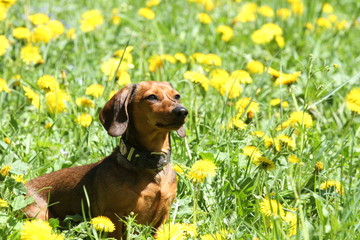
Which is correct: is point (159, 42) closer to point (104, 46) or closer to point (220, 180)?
point (104, 46)

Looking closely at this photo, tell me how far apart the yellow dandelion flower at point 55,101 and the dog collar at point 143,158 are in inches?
46.6

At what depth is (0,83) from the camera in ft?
12.4

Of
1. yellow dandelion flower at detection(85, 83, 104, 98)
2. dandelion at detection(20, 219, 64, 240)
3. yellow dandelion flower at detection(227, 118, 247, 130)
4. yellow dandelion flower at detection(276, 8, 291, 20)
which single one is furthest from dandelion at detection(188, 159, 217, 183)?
yellow dandelion flower at detection(276, 8, 291, 20)

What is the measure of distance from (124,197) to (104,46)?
10.9 feet

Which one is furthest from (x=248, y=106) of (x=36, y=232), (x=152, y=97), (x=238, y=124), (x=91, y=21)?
(x=91, y=21)

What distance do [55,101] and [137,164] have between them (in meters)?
1.37

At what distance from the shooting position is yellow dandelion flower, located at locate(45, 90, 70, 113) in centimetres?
443

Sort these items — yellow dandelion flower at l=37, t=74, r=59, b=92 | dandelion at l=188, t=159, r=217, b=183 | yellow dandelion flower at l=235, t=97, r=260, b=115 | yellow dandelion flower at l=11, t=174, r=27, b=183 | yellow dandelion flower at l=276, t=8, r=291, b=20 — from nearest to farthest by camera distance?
dandelion at l=188, t=159, r=217, b=183
yellow dandelion flower at l=11, t=174, r=27, b=183
yellow dandelion flower at l=235, t=97, r=260, b=115
yellow dandelion flower at l=37, t=74, r=59, b=92
yellow dandelion flower at l=276, t=8, r=291, b=20

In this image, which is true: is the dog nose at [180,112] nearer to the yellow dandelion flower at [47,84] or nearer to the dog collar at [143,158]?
the dog collar at [143,158]

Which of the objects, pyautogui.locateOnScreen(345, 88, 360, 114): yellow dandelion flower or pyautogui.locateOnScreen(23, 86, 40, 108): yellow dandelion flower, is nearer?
pyautogui.locateOnScreen(345, 88, 360, 114): yellow dandelion flower

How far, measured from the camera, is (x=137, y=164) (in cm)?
331

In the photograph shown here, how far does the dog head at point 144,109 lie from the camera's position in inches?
126

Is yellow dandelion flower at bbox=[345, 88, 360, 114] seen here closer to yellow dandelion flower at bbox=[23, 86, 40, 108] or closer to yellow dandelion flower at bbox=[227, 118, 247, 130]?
yellow dandelion flower at bbox=[227, 118, 247, 130]

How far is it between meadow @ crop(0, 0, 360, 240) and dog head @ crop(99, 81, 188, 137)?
268 mm
